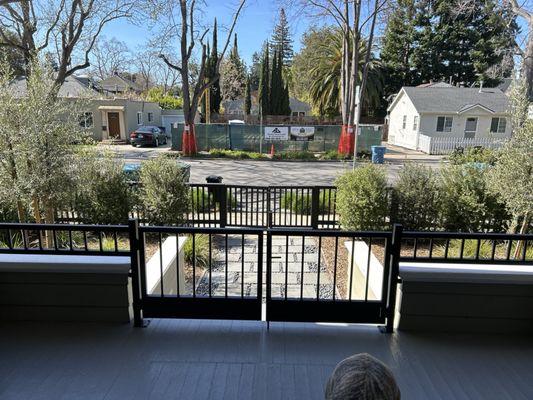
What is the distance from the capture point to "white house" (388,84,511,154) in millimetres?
23516

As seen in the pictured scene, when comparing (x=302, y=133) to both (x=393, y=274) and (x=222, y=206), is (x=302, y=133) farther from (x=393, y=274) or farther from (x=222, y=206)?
(x=393, y=274)

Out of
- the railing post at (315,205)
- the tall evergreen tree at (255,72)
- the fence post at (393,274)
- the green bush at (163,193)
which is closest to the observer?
the fence post at (393,274)

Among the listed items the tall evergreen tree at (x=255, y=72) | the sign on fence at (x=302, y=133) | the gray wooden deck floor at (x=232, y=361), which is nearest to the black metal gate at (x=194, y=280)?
the gray wooden deck floor at (x=232, y=361)

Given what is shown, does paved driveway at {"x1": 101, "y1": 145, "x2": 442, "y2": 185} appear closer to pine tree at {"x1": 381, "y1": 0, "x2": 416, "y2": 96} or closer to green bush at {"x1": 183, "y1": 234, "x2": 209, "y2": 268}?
green bush at {"x1": 183, "y1": 234, "x2": 209, "y2": 268}

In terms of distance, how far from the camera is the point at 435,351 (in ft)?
9.11

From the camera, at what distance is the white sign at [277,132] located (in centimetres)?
2064

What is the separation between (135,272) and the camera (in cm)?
297

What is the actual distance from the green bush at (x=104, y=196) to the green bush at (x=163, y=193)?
34 centimetres

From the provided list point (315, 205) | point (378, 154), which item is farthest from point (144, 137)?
point (315, 205)

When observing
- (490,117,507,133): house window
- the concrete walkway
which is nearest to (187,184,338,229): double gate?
the concrete walkway

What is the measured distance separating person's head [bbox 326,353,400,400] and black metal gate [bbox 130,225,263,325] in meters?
1.91

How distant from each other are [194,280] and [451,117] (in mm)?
25984

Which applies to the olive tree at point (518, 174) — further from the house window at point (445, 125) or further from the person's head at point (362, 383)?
the house window at point (445, 125)

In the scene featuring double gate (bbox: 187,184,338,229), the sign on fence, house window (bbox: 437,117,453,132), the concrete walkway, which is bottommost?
the concrete walkway
